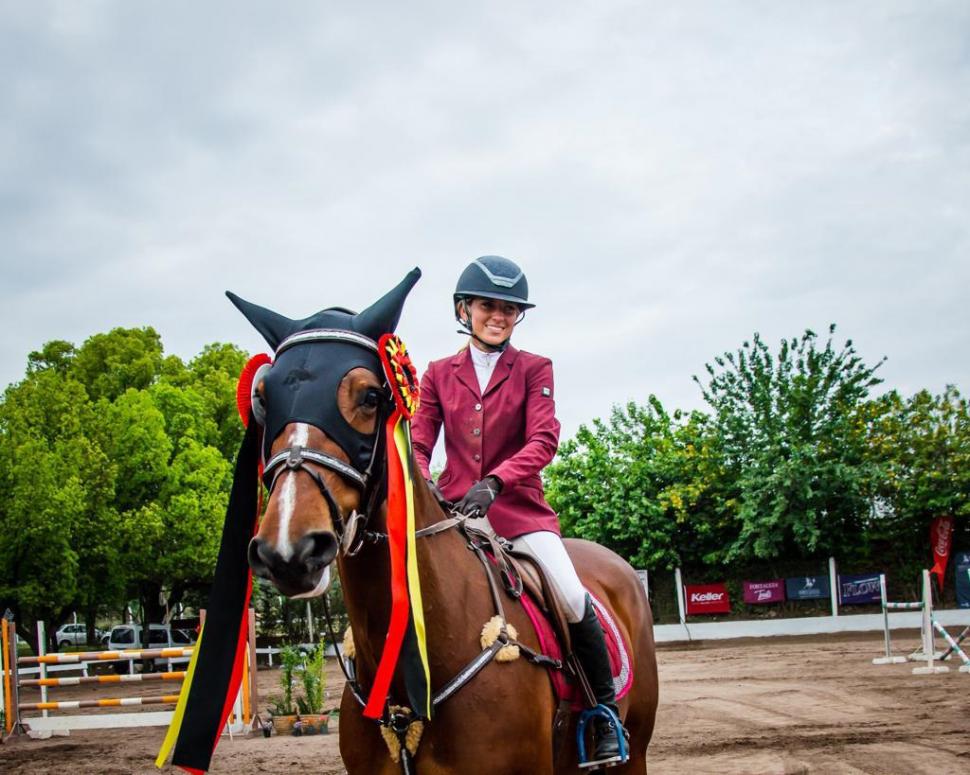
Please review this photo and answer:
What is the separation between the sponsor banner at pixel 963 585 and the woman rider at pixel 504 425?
92.4ft

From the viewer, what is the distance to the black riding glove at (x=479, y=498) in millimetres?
4031

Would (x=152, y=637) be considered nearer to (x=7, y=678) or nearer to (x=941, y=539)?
(x=7, y=678)

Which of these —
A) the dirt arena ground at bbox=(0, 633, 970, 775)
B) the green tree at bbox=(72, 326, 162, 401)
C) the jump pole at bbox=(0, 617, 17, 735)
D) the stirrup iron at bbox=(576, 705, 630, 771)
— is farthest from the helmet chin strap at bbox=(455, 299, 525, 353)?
the green tree at bbox=(72, 326, 162, 401)

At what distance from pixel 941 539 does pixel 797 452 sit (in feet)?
16.5

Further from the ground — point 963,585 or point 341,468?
point 341,468

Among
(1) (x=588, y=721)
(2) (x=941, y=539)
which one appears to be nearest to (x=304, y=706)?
(1) (x=588, y=721)

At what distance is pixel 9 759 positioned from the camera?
12102mm

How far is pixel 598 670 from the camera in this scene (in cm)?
438

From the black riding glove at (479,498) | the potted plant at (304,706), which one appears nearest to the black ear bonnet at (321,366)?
the black riding glove at (479,498)

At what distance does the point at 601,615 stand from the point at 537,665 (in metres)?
1.20

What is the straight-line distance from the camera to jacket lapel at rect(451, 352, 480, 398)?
454 cm

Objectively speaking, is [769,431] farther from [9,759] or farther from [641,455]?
[9,759]

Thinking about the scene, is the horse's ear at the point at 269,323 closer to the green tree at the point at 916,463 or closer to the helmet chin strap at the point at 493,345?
the helmet chin strap at the point at 493,345

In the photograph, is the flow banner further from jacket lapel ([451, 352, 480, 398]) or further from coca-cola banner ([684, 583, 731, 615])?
jacket lapel ([451, 352, 480, 398])
